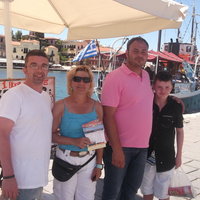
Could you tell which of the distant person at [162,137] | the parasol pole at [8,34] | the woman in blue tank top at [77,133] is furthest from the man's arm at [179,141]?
the parasol pole at [8,34]

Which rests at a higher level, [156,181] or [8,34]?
[8,34]

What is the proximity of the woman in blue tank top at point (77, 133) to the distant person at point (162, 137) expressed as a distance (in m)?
0.70

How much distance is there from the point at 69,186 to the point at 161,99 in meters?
1.23

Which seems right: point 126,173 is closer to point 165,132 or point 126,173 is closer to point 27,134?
point 165,132

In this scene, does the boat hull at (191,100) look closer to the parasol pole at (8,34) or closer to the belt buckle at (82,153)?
the parasol pole at (8,34)

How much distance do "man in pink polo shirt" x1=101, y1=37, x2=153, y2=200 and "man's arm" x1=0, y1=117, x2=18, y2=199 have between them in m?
0.91

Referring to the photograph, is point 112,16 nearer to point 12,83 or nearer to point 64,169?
point 12,83

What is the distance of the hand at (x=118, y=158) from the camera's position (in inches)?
92.9

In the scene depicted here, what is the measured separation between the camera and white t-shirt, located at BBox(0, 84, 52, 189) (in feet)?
5.72

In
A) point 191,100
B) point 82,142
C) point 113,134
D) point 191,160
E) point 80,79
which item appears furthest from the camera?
point 191,100

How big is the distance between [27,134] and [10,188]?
0.37 meters

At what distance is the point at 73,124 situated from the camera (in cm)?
214

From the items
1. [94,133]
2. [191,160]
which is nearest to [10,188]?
[94,133]

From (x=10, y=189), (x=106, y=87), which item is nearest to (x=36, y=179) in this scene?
(x=10, y=189)
